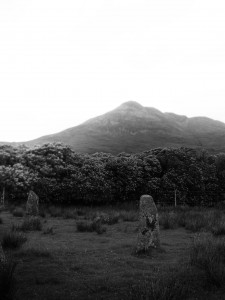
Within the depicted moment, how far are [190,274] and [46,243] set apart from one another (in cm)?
505

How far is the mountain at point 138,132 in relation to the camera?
71688 millimetres

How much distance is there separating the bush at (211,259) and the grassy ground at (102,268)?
0.10 metres

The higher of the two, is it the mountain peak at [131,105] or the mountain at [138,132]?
the mountain peak at [131,105]

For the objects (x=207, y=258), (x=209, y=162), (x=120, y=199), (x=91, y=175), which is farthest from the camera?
(x=209, y=162)

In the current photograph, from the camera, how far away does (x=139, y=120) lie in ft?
308

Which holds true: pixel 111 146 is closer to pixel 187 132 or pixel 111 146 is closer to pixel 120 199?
pixel 187 132

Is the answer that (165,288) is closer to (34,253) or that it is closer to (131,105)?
(34,253)

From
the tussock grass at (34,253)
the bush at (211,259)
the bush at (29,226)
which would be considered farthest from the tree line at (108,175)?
the bush at (211,259)

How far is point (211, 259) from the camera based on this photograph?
804 centimetres

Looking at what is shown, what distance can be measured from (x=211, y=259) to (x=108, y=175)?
18825 mm

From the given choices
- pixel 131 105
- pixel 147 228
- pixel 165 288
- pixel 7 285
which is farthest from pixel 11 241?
pixel 131 105

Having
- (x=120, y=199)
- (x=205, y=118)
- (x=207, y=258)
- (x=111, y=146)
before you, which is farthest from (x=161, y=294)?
(x=205, y=118)

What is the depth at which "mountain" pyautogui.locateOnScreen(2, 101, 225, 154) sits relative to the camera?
7169 centimetres

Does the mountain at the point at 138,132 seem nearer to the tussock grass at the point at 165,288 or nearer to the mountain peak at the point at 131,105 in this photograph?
the mountain peak at the point at 131,105
